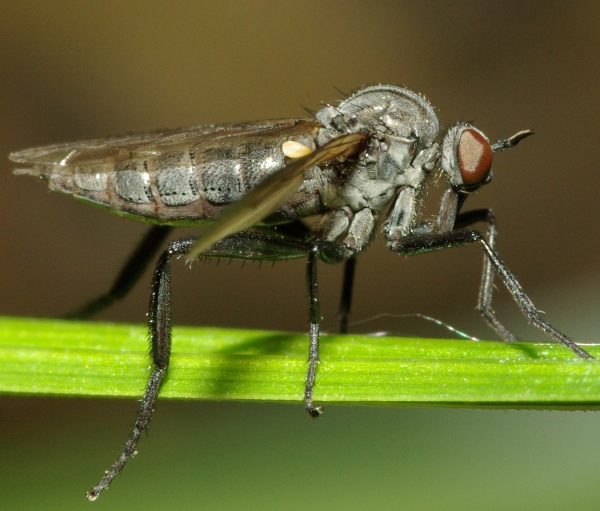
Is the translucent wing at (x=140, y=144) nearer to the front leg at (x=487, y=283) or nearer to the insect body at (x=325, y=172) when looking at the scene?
the insect body at (x=325, y=172)

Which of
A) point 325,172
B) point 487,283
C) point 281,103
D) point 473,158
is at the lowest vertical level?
point 487,283

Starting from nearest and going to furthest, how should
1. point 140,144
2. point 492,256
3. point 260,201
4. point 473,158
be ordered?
point 260,201 < point 492,256 < point 473,158 < point 140,144

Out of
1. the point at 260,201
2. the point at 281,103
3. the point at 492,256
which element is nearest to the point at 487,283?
the point at 492,256

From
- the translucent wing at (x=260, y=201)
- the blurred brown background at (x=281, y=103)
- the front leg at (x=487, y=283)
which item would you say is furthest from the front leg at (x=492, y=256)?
the blurred brown background at (x=281, y=103)

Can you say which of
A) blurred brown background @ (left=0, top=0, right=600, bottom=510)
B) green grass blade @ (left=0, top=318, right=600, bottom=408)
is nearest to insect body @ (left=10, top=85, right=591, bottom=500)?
green grass blade @ (left=0, top=318, right=600, bottom=408)

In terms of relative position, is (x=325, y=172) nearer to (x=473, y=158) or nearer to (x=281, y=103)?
(x=473, y=158)

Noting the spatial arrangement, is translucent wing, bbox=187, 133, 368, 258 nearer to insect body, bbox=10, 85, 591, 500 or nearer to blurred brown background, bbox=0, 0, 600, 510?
insect body, bbox=10, 85, 591, 500
